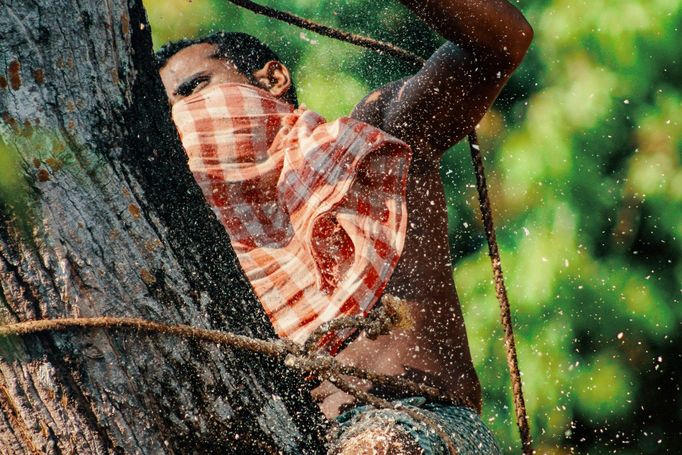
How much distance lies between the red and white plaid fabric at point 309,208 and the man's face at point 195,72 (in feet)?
1.22

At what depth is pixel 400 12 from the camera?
5.52 meters

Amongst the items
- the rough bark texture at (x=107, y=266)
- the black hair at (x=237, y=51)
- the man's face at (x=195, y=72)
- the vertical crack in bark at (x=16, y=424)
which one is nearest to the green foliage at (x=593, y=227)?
the black hair at (x=237, y=51)

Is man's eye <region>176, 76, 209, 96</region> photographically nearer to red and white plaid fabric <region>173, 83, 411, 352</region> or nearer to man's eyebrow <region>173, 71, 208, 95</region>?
man's eyebrow <region>173, 71, 208, 95</region>

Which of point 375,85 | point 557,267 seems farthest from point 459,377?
point 375,85

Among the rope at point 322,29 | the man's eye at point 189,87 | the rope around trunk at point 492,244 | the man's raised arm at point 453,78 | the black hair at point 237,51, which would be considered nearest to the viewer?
the rope at point 322,29

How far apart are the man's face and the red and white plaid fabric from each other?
14.6 inches

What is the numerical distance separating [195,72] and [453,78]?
1.16 metres

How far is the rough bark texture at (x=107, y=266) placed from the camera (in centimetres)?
142

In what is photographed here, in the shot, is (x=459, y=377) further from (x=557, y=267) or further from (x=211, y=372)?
(x=557, y=267)

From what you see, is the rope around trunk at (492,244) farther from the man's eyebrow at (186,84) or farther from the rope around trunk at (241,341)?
the man's eyebrow at (186,84)

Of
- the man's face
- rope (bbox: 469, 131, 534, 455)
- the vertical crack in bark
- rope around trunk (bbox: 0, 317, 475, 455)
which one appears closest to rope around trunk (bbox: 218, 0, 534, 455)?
rope (bbox: 469, 131, 534, 455)

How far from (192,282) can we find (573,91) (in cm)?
351

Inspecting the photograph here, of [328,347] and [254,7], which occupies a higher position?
[254,7]

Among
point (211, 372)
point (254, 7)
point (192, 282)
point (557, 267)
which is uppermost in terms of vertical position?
point (254, 7)
